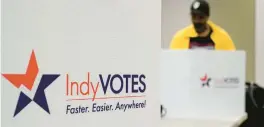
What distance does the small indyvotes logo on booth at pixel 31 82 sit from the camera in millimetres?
888

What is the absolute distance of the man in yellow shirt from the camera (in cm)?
370

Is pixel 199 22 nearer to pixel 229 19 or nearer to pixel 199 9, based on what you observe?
pixel 199 9

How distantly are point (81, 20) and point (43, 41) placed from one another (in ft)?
0.45

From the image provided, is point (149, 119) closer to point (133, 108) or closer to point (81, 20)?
point (133, 108)

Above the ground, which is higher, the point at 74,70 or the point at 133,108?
the point at 74,70

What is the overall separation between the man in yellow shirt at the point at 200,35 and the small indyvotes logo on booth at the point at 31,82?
110 inches

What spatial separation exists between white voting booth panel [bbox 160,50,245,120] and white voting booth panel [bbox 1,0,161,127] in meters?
1.49

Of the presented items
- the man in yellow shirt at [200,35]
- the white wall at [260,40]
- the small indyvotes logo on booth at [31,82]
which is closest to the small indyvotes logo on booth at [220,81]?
the man in yellow shirt at [200,35]

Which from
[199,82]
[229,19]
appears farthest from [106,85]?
[229,19]

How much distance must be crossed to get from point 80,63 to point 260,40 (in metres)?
4.29

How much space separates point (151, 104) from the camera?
1360 millimetres

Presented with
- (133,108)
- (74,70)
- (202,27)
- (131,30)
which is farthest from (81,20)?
(202,27)

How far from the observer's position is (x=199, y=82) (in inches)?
112

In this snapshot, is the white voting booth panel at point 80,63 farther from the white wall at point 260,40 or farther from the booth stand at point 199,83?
the white wall at point 260,40
